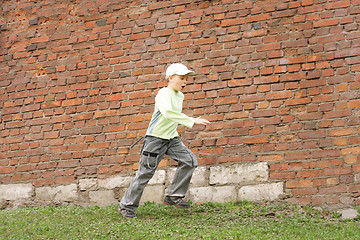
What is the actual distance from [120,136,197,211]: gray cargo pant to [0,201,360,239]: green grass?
0.82 feet

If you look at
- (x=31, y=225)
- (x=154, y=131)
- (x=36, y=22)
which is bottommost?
(x=31, y=225)

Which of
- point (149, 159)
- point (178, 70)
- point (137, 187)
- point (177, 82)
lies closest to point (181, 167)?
point (149, 159)

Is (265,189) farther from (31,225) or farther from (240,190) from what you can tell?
(31,225)

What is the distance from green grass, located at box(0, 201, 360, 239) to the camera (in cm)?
425

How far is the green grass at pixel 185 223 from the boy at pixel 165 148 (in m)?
0.23

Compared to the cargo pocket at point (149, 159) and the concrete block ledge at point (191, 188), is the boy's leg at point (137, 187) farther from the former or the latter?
the concrete block ledge at point (191, 188)

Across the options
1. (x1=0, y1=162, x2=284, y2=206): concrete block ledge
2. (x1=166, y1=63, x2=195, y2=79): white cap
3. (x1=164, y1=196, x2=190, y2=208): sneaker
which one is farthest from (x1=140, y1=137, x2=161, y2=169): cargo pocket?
(x1=0, y1=162, x2=284, y2=206): concrete block ledge

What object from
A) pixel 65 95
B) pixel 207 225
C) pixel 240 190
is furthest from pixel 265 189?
pixel 65 95

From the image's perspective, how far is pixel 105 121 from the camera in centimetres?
621

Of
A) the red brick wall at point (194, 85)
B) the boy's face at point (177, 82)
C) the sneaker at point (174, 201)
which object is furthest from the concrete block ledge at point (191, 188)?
the boy's face at point (177, 82)

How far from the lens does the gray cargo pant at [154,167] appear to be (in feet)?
15.6

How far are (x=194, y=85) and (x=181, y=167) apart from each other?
1.44m

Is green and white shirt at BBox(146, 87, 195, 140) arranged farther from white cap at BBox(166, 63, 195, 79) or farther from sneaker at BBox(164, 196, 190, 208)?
sneaker at BBox(164, 196, 190, 208)

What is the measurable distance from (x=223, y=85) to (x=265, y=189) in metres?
1.48
